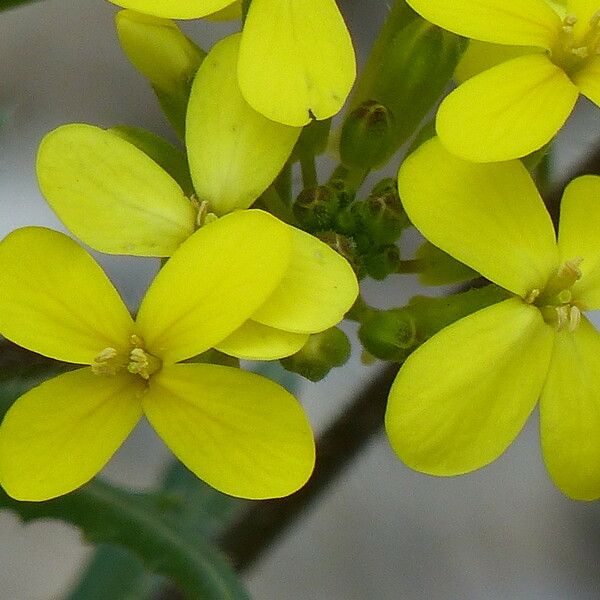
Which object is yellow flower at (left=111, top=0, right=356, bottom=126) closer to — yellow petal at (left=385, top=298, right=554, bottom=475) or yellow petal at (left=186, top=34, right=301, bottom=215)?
yellow petal at (left=186, top=34, right=301, bottom=215)

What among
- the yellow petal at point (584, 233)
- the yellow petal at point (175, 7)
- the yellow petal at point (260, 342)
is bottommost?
the yellow petal at point (260, 342)

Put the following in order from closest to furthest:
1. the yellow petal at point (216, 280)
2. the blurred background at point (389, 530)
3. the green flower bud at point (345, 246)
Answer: the yellow petal at point (216, 280)
the green flower bud at point (345, 246)
the blurred background at point (389, 530)

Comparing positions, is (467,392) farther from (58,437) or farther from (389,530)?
(389,530)

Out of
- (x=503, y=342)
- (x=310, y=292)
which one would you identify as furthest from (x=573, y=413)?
(x=310, y=292)

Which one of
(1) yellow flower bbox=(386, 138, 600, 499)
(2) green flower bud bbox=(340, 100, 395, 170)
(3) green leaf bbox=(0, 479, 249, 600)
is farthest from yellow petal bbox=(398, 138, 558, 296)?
(3) green leaf bbox=(0, 479, 249, 600)

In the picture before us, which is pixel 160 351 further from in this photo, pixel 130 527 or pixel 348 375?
pixel 348 375

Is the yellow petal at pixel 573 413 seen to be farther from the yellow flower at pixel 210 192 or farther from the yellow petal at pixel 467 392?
the yellow flower at pixel 210 192

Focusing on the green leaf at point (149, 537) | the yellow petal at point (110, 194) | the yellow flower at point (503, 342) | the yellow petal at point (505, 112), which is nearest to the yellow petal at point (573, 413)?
the yellow flower at point (503, 342)
